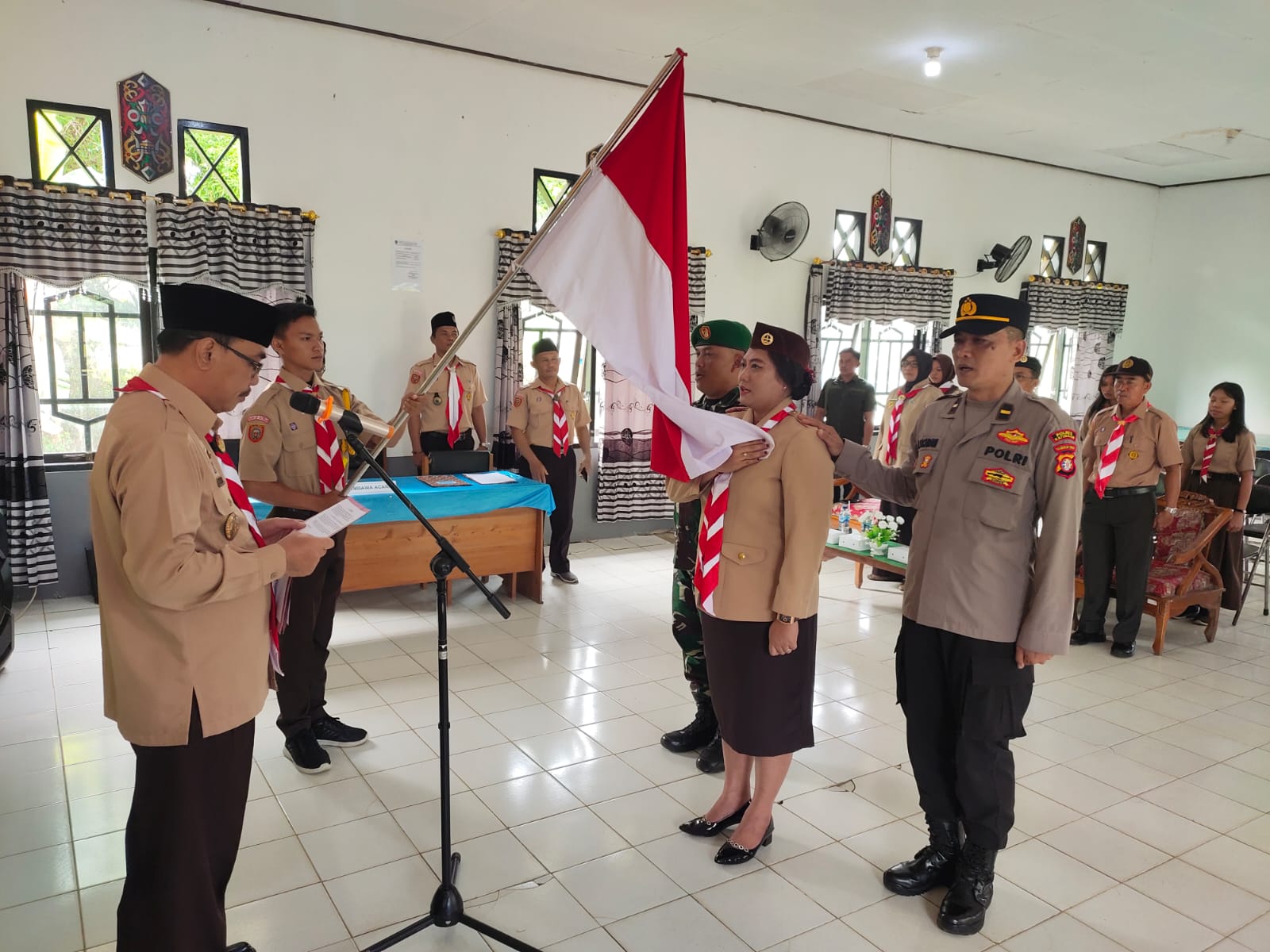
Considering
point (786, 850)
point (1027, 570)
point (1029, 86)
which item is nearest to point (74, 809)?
point (786, 850)

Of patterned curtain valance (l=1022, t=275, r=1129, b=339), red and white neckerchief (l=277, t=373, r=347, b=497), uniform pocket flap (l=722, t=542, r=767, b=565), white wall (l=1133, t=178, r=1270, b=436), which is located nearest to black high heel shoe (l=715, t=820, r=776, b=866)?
→ uniform pocket flap (l=722, t=542, r=767, b=565)

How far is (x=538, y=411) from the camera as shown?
5961 mm

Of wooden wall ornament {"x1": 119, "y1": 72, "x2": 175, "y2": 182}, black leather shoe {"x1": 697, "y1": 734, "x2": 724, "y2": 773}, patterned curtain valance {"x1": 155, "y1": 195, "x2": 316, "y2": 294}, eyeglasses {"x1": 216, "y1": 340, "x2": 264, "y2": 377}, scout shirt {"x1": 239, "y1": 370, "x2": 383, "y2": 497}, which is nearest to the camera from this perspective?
eyeglasses {"x1": 216, "y1": 340, "x2": 264, "y2": 377}

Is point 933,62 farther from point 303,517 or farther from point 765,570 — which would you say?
point 303,517

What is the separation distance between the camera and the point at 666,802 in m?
3.09

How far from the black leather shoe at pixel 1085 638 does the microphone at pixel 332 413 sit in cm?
448

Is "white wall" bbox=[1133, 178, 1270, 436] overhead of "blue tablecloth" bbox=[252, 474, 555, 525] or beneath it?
overhead

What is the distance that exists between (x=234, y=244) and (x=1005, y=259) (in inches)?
290

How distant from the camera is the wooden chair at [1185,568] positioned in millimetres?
4980

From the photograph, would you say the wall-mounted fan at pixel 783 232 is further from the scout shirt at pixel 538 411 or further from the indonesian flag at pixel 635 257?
the indonesian flag at pixel 635 257

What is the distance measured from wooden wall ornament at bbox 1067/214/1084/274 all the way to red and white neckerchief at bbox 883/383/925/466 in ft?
14.9

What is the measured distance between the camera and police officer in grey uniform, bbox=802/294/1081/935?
2338mm

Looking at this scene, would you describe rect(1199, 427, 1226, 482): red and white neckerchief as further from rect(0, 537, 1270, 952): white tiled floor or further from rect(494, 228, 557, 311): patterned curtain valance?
rect(494, 228, 557, 311): patterned curtain valance

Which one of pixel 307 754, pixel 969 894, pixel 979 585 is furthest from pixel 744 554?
pixel 307 754
